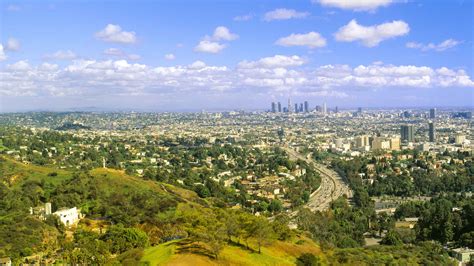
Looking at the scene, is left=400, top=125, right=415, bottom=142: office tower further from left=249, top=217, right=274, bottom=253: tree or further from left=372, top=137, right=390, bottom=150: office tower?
left=249, top=217, right=274, bottom=253: tree

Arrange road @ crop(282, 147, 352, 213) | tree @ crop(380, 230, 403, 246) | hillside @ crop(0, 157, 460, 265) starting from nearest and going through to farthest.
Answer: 1. hillside @ crop(0, 157, 460, 265)
2. tree @ crop(380, 230, 403, 246)
3. road @ crop(282, 147, 352, 213)

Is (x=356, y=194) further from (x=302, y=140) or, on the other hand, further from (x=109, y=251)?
(x=302, y=140)

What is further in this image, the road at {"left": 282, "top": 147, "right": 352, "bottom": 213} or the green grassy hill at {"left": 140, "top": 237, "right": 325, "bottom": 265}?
the road at {"left": 282, "top": 147, "right": 352, "bottom": 213}

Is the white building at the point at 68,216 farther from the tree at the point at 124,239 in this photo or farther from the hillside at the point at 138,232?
the tree at the point at 124,239

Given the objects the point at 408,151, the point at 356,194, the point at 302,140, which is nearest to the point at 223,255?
the point at 356,194

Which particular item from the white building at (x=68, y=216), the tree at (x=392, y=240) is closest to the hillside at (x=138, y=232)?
the white building at (x=68, y=216)

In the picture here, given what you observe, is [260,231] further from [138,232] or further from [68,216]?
[68,216]

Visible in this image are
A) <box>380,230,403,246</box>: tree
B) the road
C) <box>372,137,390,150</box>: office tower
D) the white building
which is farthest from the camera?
<box>372,137,390,150</box>: office tower

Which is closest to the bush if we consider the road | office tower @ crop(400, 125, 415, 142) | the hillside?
the hillside

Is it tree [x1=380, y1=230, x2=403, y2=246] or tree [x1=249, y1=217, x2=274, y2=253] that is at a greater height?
tree [x1=249, y1=217, x2=274, y2=253]
